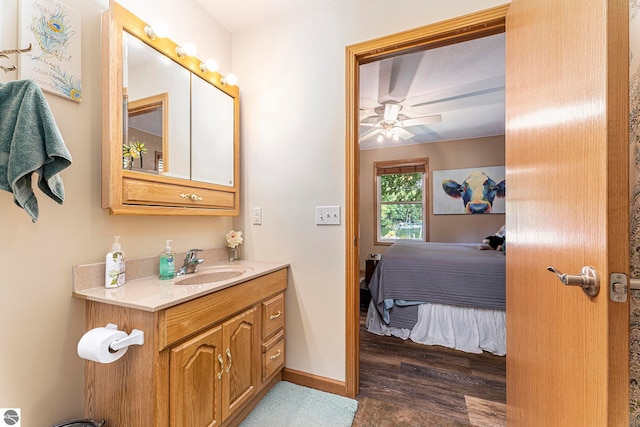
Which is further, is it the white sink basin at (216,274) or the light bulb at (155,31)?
the white sink basin at (216,274)

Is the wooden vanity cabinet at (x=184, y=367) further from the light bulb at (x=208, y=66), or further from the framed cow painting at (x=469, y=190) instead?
the framed cow painting at (x=469, y=190)

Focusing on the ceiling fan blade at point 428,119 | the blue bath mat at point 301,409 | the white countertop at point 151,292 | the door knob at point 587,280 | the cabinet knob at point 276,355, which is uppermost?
the ceiling fan blade at point 428,119

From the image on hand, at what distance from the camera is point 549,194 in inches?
33.4

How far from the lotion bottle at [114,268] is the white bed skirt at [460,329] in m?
2.20

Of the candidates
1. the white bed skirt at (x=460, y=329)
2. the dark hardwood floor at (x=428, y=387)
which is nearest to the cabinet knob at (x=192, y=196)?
the dark hardwood floor at (x=428, y=387)

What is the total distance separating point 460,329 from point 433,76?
92.7 inches

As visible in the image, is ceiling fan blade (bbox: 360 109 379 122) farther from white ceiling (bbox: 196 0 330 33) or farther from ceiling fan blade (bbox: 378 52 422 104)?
white ceiling (bbox: 196 0 330 33)

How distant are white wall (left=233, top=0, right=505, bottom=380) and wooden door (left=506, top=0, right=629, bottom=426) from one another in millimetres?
859

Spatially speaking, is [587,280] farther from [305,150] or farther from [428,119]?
[428,119]

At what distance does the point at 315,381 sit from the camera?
1673mm

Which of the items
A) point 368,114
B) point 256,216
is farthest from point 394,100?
point 256,216

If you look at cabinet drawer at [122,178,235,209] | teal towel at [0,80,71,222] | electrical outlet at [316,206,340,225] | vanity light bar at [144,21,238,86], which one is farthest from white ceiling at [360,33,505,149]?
teal towel at [0,80,71,222]

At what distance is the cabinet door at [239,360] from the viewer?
125 cm

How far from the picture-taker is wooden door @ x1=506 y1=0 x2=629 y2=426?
58 centimetres
